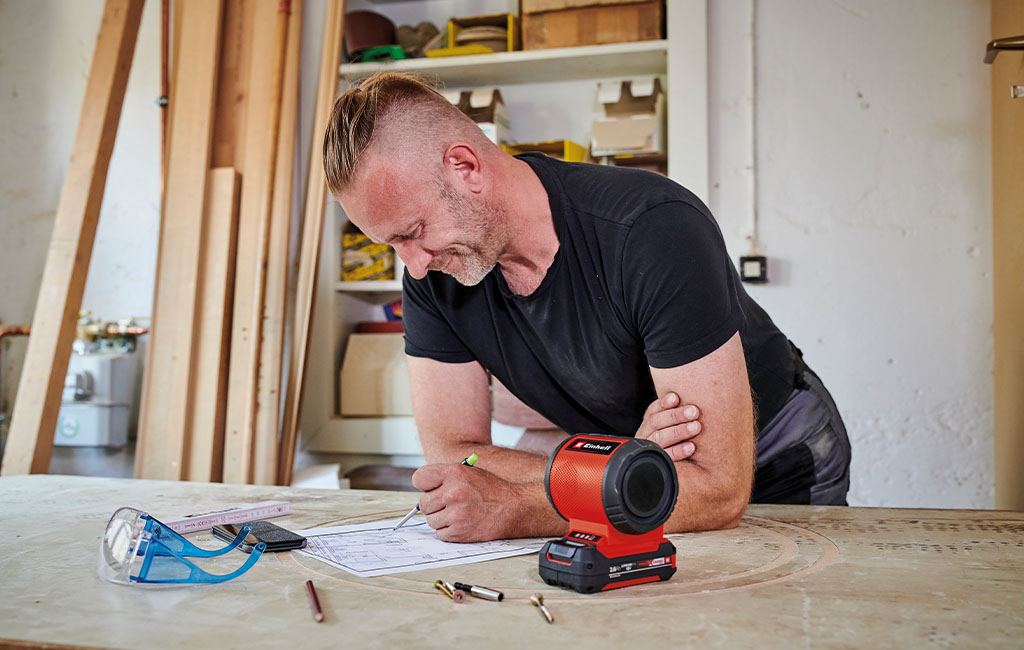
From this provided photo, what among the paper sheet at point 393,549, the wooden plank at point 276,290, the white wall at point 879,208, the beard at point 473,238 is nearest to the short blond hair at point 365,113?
the beard at point 473,238

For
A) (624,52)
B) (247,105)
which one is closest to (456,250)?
(624,52)

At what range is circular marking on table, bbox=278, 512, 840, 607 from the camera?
90 cm

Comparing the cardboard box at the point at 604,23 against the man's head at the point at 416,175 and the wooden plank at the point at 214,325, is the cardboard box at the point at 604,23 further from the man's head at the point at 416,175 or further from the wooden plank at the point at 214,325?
the man's head at the point at 416,175

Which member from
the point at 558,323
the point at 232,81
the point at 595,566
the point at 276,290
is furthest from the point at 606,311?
the point at 232,81

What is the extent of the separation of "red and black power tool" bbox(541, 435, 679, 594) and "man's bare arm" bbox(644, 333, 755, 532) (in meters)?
0.29

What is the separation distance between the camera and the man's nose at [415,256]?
140 centimetres

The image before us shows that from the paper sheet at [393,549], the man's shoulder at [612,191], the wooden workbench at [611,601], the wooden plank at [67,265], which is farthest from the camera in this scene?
the wooden plank at [67,265]

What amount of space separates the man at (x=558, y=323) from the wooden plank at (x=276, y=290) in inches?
51.6

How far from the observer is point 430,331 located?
1.64 metres

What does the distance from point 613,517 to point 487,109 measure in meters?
→ 2.25

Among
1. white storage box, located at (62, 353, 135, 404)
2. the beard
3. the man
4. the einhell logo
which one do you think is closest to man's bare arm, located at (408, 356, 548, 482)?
the man

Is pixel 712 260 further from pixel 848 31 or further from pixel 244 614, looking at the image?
pixel 848 31

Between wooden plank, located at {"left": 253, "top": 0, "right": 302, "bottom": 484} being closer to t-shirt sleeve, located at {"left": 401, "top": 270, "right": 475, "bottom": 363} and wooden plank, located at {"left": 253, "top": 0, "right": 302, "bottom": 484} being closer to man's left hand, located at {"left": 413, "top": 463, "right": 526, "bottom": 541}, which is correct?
t-shirt sleeve, located at {"left": 401, "top": 270, "right": 475, "bottom": 363}

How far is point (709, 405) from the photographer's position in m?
1.24
